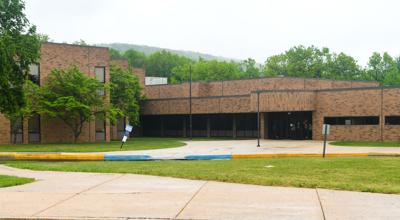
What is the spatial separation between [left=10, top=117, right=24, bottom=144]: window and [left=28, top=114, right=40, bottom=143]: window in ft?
2.73

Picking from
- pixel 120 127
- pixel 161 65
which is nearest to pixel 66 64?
pixel 120 127

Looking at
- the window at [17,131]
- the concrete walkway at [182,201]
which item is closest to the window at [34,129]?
the window at [17,131]

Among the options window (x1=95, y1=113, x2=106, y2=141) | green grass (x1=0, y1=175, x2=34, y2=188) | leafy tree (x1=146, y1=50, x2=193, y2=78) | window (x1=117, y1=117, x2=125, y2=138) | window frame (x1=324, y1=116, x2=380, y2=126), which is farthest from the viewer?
leafy tree (x1=146, y1=50, x2=193, y2=78)

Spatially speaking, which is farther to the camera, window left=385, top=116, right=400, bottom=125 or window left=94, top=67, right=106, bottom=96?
window left=94, top=67, right=106, bottom=96

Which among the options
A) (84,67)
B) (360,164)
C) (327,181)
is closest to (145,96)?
(84,67)

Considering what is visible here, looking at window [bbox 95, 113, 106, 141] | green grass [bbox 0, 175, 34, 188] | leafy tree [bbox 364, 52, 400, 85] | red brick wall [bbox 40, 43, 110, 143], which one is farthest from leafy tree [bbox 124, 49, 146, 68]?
green grass [bbox 0, 175, 34, 188]

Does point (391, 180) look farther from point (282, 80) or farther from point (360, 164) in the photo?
point (282, 80)

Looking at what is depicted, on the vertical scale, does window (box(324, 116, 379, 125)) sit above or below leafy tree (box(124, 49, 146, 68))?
below

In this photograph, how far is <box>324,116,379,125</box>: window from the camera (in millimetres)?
46547

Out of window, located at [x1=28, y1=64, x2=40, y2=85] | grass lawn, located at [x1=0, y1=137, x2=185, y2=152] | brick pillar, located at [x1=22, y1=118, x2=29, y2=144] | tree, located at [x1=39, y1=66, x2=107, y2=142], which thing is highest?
window, located at [x1=28, y1=64, x2=40, y2=85]

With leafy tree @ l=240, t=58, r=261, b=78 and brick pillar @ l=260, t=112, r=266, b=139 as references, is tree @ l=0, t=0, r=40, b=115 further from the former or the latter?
leafy tree @ l=240, t=58, r=261, b=78

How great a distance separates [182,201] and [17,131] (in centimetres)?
3969

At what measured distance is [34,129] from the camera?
48.9m

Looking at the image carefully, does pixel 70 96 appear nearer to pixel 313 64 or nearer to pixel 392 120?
pixel 392 120
